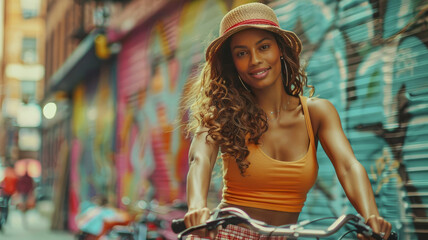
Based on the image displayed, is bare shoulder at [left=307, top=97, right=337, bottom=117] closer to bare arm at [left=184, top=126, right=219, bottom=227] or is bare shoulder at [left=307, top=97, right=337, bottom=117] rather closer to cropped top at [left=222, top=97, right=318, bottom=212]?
cropped top at [left=222, top=97, right=318, bottom=212]

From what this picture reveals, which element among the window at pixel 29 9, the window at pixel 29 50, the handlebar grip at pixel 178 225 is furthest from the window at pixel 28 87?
the handlebar grip at pixel 178 225

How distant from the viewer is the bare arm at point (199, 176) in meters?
2.40

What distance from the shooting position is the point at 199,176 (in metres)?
2.70

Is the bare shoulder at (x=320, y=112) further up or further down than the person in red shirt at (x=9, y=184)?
further up

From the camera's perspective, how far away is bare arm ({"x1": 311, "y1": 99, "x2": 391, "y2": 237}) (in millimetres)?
2469

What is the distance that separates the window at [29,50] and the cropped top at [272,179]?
62.1 m

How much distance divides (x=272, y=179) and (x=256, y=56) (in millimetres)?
566

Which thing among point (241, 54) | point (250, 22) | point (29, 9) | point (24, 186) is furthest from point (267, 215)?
point (29, 9)

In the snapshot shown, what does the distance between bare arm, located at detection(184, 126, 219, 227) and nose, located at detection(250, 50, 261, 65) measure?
40cm

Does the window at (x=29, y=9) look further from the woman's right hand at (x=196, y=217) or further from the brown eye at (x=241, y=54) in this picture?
the woman's right hand at (x=196, y=217)

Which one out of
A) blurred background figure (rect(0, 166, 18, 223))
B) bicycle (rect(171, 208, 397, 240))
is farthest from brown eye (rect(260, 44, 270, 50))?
blurred background figure (rect(0, 166, 18, 223))

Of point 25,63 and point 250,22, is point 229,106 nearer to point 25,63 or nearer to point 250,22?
point 250,22

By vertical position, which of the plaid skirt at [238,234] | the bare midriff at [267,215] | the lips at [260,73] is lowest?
the plaid skirt at [238,234]

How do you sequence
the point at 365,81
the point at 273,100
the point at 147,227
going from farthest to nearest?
the point at 147,227
the point at 365,81
the point at 273,100
